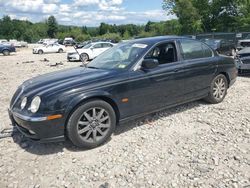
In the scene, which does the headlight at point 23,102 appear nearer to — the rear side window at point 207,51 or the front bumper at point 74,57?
the rear side window at point 207,51

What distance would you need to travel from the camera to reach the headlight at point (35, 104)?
372 cm

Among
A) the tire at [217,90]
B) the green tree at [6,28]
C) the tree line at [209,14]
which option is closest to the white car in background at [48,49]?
the tree line at [209,14]

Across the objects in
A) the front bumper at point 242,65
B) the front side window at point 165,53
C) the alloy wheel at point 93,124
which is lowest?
the alloy wheel at point 93,124

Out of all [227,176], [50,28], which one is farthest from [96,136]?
[50,28]

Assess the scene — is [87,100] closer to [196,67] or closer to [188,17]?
[196,67]

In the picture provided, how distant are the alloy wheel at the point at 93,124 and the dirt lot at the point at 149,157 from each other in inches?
8.6

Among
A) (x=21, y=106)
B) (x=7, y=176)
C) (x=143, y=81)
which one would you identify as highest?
(x=143, y=81)

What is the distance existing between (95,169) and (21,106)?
150cm

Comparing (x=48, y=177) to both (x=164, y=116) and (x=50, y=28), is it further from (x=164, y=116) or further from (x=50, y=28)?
(x=50, y=28)

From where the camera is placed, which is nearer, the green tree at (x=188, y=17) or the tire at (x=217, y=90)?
the tire at (x=217, y=90)

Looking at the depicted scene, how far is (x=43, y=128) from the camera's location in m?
3.67

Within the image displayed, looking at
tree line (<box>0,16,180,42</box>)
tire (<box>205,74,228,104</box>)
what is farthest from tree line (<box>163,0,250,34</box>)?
tire (<box>205,74,228,104</box>)

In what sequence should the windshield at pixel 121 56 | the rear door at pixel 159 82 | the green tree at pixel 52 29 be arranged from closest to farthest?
the rear door at pixel 159 82, the windshield at pixel 121 56, the green tree at pixel 52 29

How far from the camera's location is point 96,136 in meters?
4.11
